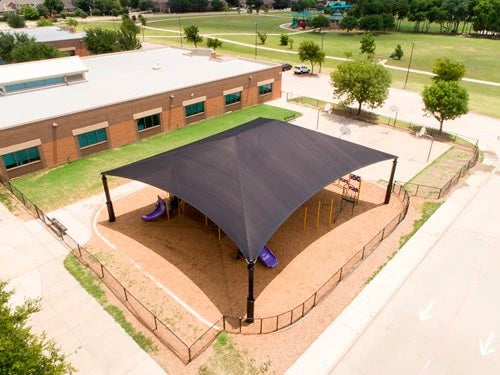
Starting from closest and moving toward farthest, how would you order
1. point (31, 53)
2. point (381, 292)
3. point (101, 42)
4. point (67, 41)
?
point (381, 292) → point (31, 53) → point (101, 42) → point (67, 41)

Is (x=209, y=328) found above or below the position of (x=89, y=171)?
below

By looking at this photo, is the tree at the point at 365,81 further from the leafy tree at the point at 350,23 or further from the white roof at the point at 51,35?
the leafy tree at the point at 350,23

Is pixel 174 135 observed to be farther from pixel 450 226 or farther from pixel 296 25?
pixel 296 25

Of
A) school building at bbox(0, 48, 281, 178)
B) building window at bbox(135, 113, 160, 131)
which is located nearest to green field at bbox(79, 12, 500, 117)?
school building at bbox(0, 48, 281, 178)

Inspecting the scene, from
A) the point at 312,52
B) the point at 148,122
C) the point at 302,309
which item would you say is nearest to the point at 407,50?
the point at 312,52

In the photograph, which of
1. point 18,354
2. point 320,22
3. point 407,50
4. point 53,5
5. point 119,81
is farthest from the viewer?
point 53,5

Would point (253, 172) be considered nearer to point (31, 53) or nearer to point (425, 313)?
point (425, 313)

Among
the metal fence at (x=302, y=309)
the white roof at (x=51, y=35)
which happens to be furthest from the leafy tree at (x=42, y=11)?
the metal fence at (x=302, y=309)
